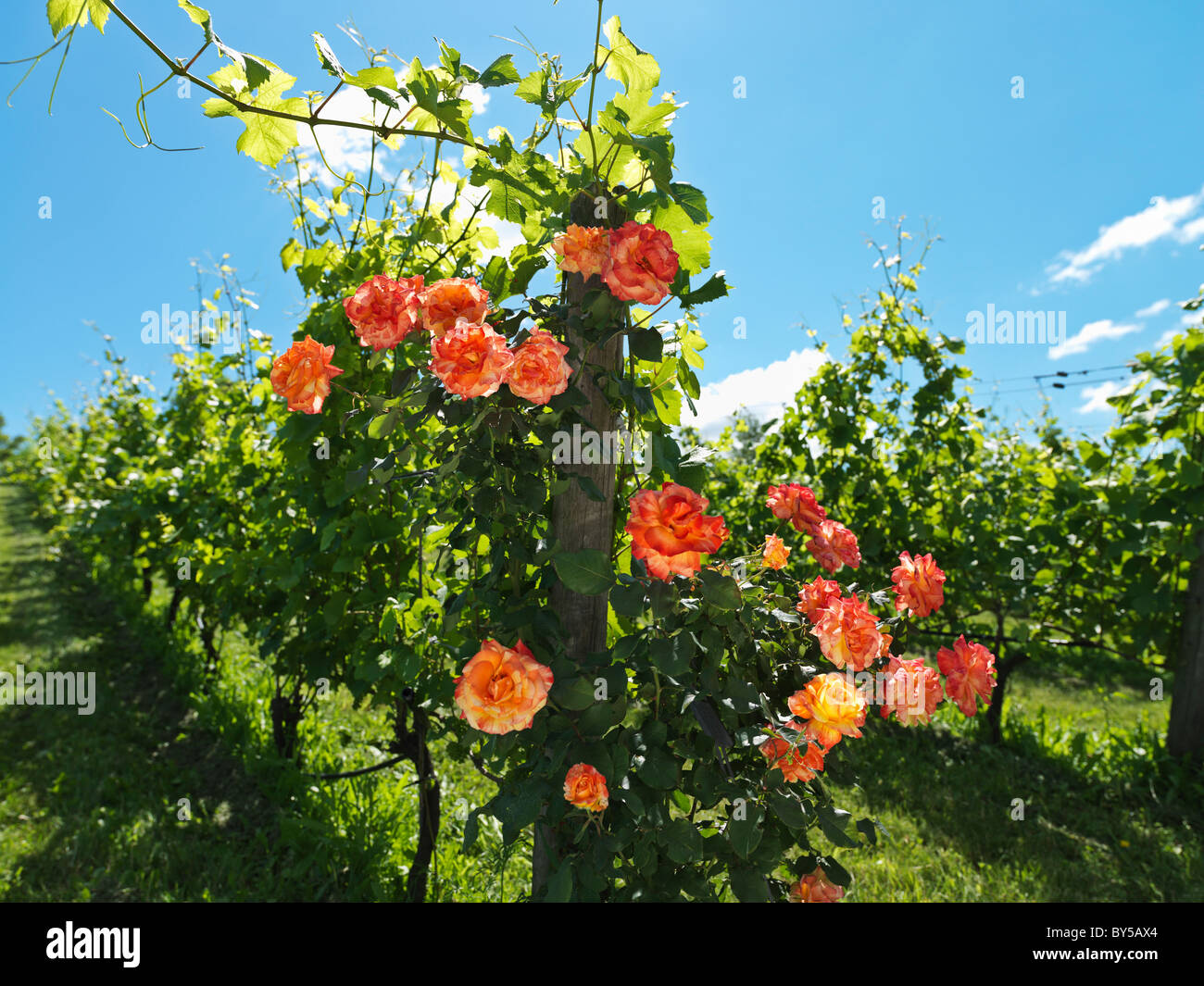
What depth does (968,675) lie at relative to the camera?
1.57m

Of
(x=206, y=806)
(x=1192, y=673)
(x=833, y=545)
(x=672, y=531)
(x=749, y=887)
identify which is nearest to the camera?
(x=672, y=531)

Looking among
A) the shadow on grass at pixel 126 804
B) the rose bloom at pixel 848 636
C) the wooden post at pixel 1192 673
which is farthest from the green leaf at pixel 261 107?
the wooden post at pixel 1192 673

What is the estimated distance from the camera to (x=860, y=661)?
131cm

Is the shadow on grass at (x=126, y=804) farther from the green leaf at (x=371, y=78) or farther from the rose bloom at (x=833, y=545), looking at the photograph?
the green leaf at (x=371, y=78)

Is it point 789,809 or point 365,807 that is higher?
point 789,809

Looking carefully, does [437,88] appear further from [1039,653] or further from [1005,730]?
[1005,730]

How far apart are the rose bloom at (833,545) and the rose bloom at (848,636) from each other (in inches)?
12.9

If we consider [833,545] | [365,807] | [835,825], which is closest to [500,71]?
[833,545]

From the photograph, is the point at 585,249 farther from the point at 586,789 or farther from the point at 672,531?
the point at 586,789

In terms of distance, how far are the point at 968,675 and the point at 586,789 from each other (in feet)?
3.22

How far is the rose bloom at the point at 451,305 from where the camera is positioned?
1.24 metres
